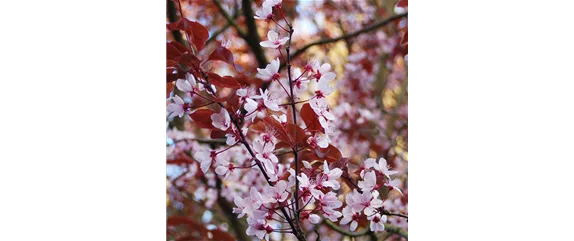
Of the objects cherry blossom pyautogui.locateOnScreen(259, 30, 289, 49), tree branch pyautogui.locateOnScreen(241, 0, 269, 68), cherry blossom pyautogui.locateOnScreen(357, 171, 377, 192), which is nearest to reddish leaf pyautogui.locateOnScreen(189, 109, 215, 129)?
cherry blossom pyautogui.locateOnScreen(259, 30, 289, 49)

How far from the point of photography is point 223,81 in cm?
70

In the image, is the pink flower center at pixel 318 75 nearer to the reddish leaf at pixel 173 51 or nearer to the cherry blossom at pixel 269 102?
the cherry blossom at pixel 269 102

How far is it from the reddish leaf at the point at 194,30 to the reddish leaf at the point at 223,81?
0.05m

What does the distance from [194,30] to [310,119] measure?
206 millimetres

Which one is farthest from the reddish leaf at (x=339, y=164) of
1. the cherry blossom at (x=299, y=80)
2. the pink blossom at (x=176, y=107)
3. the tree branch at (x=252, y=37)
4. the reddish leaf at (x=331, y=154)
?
the tree branch at (x=252, y=37)

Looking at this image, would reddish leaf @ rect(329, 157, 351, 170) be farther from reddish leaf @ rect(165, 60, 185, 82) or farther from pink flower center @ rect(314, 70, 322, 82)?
reddish leaf @ rect(165, 60, 185, 82)

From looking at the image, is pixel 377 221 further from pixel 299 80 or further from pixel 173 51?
pixel 173 51
